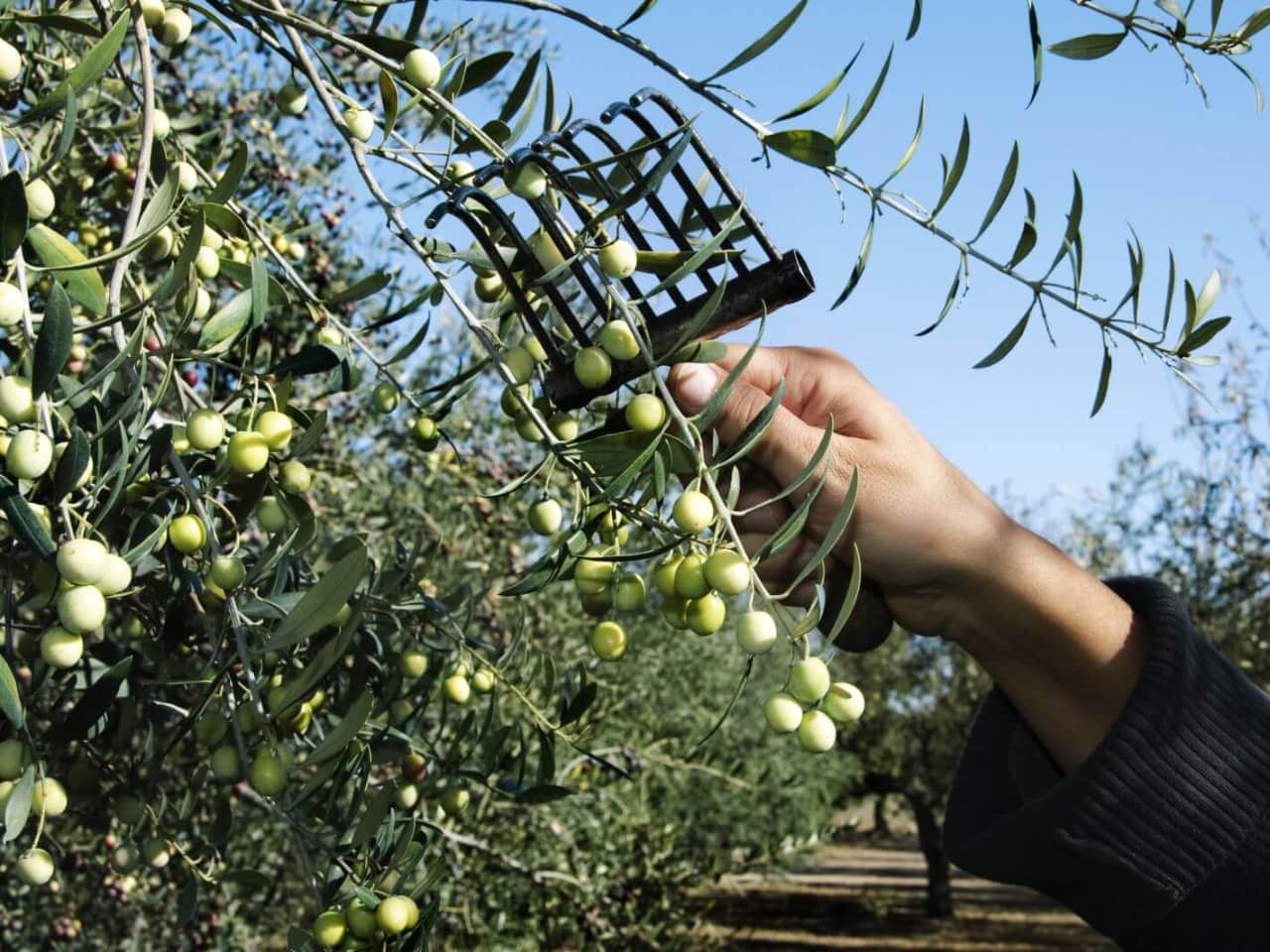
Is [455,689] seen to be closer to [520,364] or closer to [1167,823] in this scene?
[520,364]

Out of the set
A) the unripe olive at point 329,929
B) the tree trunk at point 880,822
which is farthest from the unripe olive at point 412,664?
the tree trunk at point 880,822

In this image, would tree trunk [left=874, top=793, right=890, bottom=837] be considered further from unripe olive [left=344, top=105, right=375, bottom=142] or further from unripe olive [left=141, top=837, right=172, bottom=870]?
unripe olive [left=344, top=105, right=375, bottom=142]

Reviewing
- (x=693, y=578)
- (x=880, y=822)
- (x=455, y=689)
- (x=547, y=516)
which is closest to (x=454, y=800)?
(x=455, y=689)

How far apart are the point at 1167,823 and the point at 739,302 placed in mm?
1151

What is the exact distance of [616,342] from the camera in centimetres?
100

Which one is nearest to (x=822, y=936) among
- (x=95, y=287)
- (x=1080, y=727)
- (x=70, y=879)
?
(x=70, y=879)

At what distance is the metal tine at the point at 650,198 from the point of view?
1.02 meters

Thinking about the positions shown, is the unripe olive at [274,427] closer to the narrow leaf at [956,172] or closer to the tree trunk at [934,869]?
the narrow leaf at [956,172]

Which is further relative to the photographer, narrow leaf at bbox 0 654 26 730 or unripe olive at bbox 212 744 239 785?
unripe olive at bbox 212 744 239 785

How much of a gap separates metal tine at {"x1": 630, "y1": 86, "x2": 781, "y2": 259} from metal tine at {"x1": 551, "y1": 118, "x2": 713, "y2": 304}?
42 millimetres

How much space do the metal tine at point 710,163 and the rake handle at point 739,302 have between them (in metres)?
0.02

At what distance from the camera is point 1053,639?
5.75 feet

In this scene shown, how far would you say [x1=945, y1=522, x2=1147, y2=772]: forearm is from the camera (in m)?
1.72

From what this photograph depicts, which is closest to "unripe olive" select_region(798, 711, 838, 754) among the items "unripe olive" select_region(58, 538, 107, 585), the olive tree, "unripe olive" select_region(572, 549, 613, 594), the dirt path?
the olive tree
